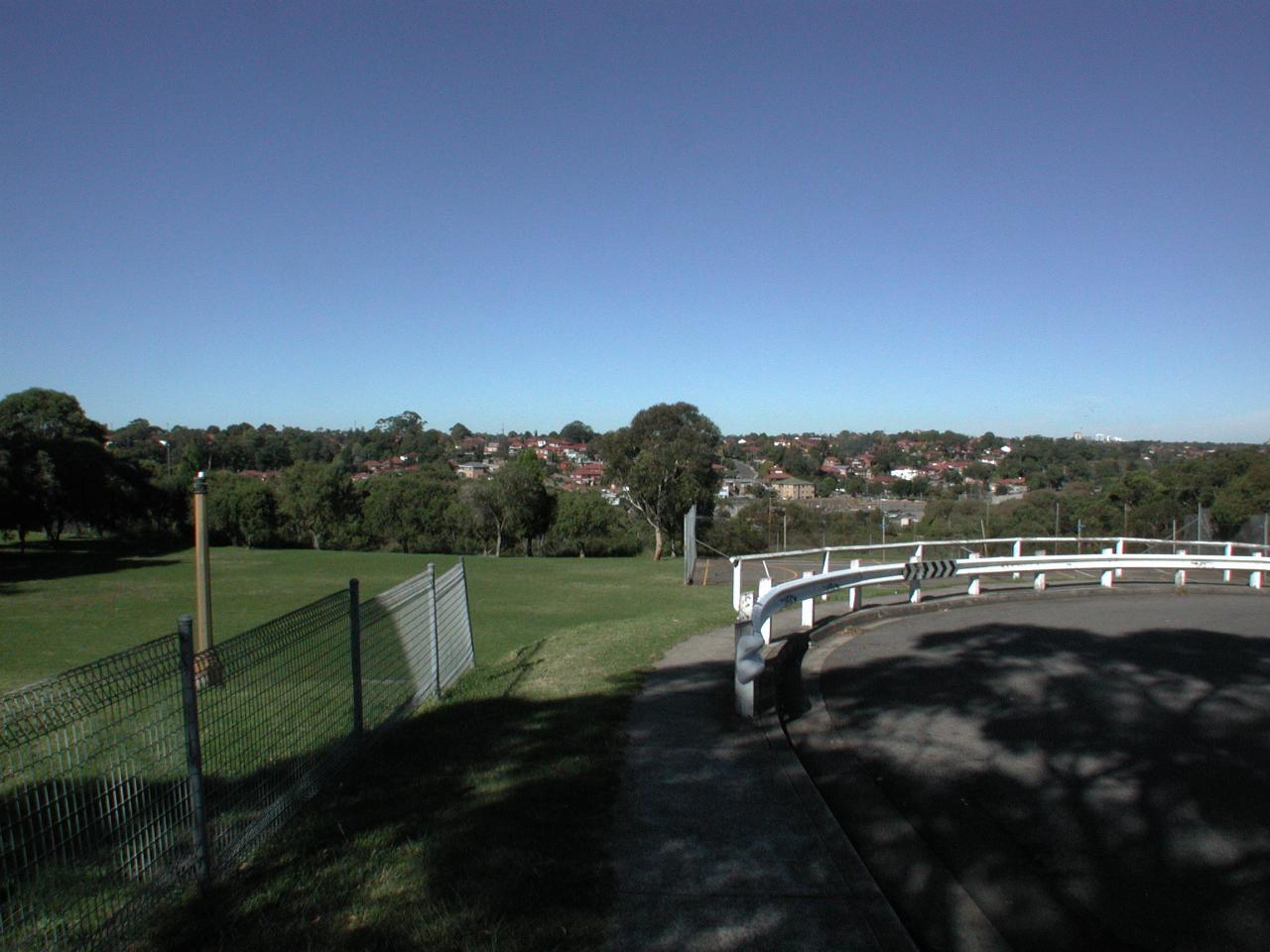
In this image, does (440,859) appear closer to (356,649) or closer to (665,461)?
(356,649)

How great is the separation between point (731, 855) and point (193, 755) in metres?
2.72

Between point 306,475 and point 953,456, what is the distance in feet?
201

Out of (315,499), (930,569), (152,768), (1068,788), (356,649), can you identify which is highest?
(315,499)

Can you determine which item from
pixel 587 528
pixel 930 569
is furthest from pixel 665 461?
pixel 930 569

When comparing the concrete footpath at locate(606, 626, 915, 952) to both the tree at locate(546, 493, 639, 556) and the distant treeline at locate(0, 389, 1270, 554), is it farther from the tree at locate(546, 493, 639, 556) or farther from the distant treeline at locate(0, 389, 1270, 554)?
the tree at locate(546, 493, 639, 556)

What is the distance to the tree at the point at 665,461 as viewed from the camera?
1796 inches

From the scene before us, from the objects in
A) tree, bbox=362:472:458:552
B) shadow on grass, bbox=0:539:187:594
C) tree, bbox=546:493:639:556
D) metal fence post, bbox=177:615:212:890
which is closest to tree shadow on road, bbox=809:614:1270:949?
metal fence post, bbox=177:615:212:890

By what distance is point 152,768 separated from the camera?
14.9ft

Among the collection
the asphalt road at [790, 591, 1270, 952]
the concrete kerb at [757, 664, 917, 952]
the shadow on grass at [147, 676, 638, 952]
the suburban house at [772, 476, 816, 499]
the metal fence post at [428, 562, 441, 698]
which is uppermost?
the suburban house at [772, 476, 816, 499]

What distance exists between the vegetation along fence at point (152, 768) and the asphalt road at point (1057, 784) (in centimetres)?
339

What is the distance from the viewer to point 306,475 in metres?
55.6

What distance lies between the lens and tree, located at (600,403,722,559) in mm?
45625

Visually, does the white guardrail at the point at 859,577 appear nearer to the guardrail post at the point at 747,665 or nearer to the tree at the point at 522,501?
the guardrail post at the point at 747,665

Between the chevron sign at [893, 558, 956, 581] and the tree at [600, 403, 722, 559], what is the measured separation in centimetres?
2974
